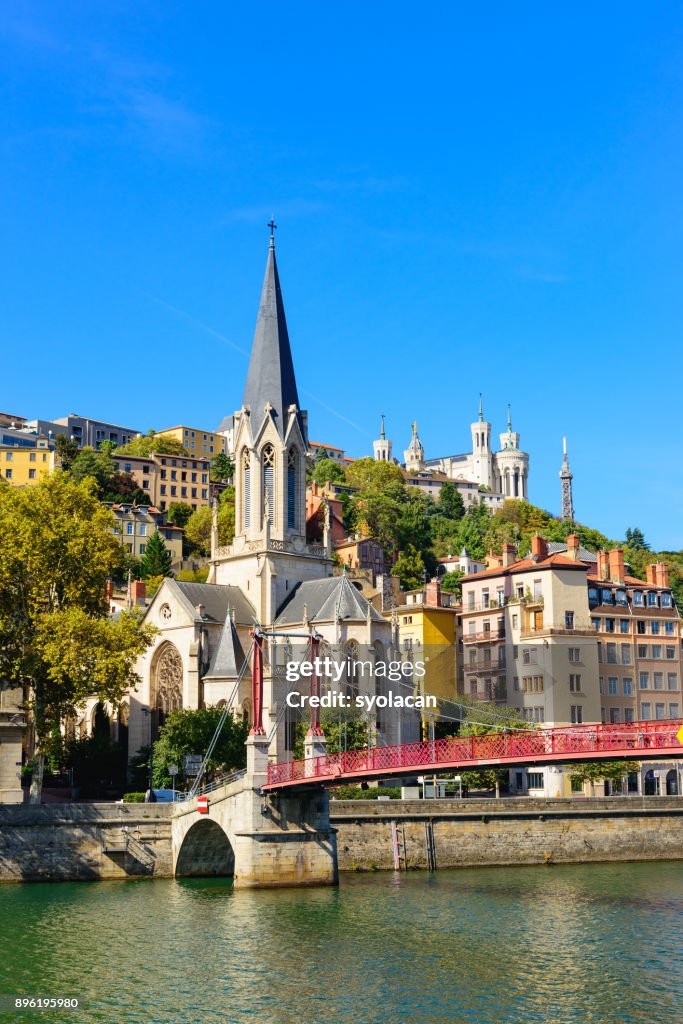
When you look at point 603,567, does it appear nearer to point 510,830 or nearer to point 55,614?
point 510,830

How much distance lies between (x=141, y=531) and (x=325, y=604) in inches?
2123

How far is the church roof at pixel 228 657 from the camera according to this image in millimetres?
60562

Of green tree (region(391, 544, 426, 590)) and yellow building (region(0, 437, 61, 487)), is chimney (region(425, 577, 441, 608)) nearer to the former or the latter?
green tree (region(391, 544, 426, 590))

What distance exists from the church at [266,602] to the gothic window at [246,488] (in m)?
0.07

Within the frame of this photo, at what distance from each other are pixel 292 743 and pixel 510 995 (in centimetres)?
3394

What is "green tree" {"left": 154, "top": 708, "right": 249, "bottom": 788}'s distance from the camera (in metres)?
54.2

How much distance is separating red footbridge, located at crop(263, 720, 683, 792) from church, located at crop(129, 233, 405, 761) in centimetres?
1411

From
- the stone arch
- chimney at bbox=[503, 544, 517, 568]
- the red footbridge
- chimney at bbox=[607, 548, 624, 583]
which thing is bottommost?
the stone arch

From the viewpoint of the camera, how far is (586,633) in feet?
225

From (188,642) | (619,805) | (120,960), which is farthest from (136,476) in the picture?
(120,960)

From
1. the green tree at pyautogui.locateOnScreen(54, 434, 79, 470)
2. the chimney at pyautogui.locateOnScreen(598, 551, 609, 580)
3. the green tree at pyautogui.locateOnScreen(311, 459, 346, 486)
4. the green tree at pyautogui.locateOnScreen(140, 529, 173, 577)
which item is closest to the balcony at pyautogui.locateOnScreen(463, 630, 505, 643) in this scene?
the chimney at pyautogui.locateOnScreen(598, 551, 609, 580)

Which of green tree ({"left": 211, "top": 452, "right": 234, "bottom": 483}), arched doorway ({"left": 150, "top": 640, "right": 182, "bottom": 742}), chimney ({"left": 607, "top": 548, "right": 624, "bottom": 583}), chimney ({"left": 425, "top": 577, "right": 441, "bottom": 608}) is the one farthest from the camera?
green tree ({"left": 211, "top": 452, "right": 234, "bottom": 483})

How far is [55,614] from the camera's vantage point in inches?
1836

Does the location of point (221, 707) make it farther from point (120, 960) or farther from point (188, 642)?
point (120, 960)
